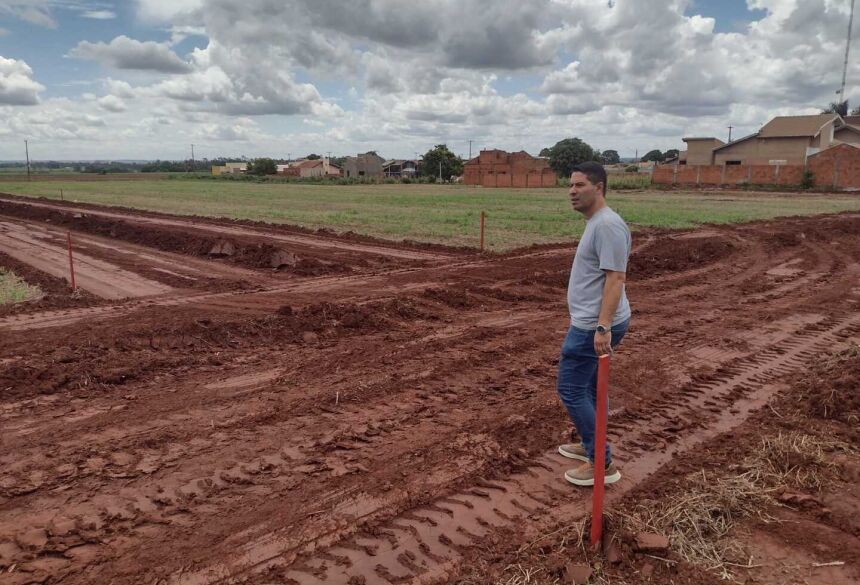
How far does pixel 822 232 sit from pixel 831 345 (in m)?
14.0

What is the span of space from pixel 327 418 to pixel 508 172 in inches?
2982

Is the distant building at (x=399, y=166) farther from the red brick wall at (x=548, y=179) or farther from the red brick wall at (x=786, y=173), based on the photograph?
the red brick wall at (x=786, y=173)

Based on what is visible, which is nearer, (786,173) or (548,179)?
(786,173)

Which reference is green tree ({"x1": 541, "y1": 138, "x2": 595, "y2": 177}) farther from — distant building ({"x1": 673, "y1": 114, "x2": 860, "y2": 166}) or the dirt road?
the dirt road

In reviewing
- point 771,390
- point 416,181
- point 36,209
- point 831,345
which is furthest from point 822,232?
point 416,181

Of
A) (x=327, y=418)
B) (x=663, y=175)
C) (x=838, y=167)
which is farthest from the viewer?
(x=663, y=175)

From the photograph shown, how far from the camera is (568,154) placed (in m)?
89.1

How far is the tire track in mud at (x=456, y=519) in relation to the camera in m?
3.13

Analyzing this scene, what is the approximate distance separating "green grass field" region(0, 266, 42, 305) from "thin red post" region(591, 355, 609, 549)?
32.7 feet

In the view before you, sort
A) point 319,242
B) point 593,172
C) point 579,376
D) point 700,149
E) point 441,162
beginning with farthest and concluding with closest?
point 441,162, point 700,149, point 319,242, point 579,376, point 593,172

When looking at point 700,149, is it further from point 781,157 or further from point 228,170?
point 228,170

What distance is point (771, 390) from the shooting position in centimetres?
580

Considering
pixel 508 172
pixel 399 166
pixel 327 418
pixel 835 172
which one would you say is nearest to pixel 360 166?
pixel 399 166

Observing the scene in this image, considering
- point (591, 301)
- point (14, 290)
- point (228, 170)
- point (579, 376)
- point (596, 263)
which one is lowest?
point (14, 290)
